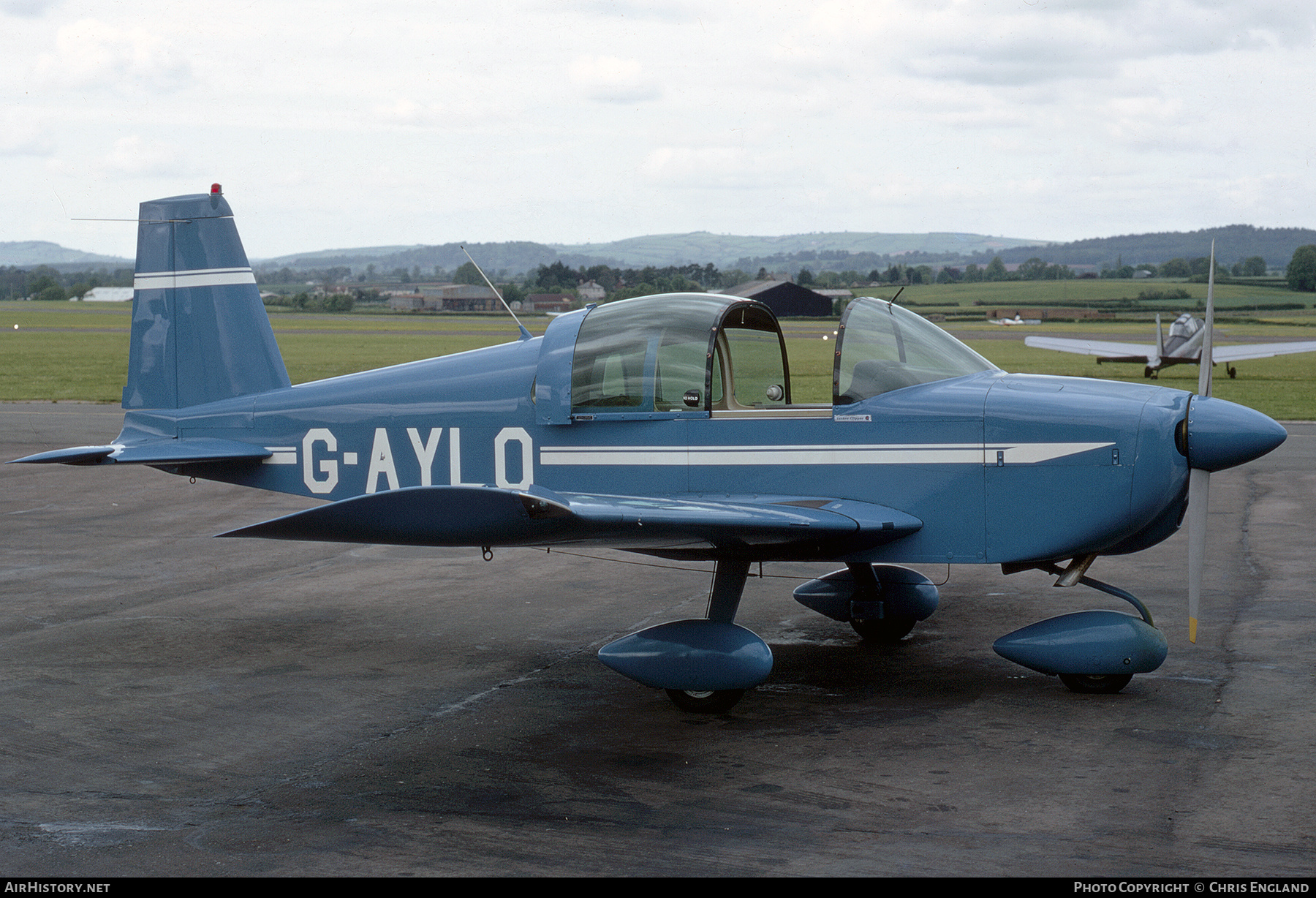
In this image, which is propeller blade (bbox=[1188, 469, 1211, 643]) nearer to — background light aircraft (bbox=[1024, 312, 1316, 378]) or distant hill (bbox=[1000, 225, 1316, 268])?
background light aircraft (bbox=[1024, 312, 1316, 378])

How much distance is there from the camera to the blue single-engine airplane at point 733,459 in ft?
19.5

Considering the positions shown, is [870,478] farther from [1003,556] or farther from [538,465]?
[538,465]

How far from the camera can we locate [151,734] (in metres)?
5.74

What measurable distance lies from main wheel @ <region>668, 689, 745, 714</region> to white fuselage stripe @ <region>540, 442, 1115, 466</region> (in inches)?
52.4

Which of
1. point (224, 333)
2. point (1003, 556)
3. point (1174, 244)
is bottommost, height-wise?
point (1003, 556)

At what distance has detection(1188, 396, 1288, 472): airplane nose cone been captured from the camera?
5.89 meters

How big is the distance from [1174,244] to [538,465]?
212558mm

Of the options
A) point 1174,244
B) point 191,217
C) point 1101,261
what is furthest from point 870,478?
point 1174,244

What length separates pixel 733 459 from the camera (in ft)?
21.9

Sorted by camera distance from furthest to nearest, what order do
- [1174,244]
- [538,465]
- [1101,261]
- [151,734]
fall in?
[1174,244]
[1101,261]
[538,465]
[151,734]

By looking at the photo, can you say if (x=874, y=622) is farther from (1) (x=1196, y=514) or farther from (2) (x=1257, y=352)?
(2) (x=1257, y=352)

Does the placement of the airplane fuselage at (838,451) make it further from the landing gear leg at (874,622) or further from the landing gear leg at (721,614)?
the landing gear leg at (874,622)

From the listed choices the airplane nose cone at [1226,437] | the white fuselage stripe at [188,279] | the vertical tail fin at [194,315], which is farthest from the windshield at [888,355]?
the white fuselage stripe at [188,279]

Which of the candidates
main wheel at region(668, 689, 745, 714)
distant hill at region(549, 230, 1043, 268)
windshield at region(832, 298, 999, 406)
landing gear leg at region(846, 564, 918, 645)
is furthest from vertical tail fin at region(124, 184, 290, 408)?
distant hill at region(549, 230, 1043, 268)
